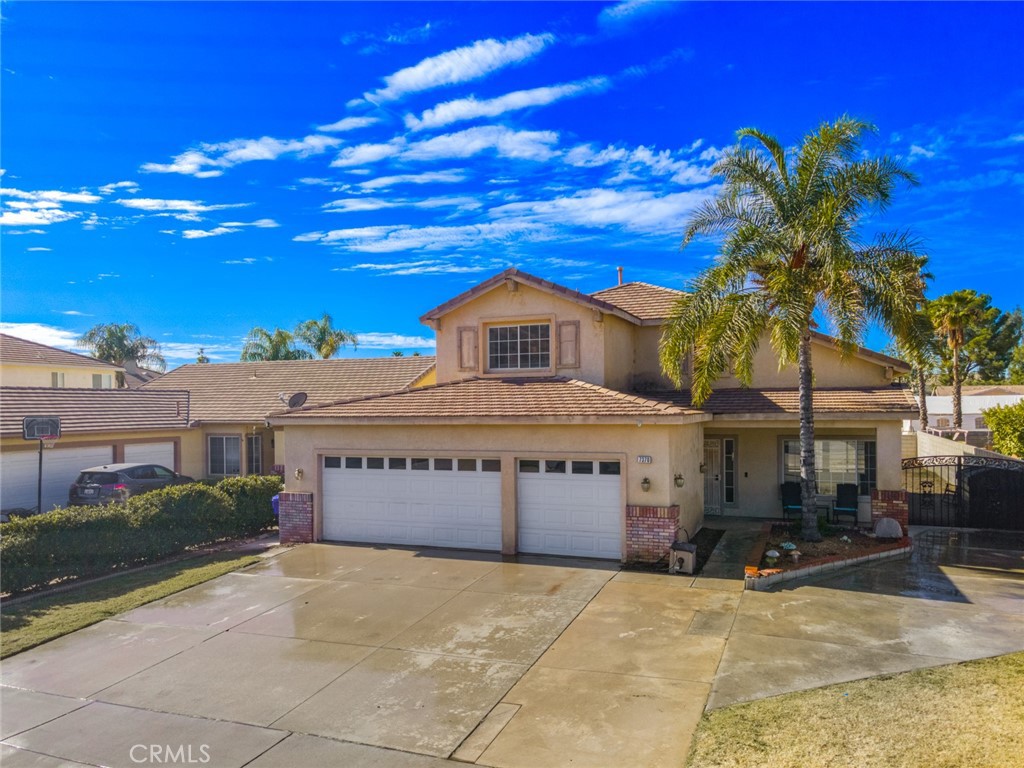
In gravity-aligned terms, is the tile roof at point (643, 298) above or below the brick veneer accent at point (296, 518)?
above

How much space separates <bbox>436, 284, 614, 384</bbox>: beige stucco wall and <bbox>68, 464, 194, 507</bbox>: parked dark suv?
939cm

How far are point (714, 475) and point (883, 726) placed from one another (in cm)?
1199

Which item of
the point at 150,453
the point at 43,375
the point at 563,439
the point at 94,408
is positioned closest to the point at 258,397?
the point at 150,453

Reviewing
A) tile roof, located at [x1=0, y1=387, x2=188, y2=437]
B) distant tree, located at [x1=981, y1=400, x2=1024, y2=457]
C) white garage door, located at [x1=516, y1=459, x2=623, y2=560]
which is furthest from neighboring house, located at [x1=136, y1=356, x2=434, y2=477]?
distant tree, located at [x1=981, y1=400, x2=1024, y2=457]

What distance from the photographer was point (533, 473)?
14234 mm

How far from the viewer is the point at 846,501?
52.8ft

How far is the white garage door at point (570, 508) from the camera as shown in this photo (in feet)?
44.7

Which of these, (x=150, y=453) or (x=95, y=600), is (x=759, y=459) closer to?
(x=95, y=600)

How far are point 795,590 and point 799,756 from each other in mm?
5797

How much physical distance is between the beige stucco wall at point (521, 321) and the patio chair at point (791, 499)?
5.15m

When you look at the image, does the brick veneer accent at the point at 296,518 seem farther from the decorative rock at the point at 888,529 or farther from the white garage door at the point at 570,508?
the decorative rock at the point at 888,529

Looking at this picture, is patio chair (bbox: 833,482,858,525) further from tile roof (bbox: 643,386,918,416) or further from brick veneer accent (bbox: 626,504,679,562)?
brick veneer accent (bbox: 626,504,679,562)

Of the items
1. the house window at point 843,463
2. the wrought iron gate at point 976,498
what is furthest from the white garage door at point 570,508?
the wrought iron gate at point 976,498

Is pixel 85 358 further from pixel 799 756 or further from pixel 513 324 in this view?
pixel 799 756
